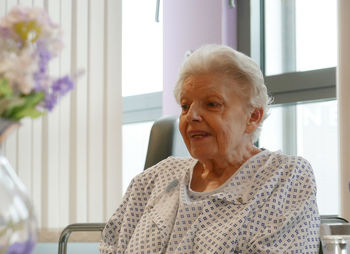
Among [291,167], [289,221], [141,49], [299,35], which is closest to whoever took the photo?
[289,221]

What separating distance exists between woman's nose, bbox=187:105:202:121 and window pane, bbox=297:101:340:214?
1486 millimetres

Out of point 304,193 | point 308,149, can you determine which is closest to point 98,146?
point 308,149

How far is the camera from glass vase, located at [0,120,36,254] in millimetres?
720

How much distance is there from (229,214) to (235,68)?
50 centimetres

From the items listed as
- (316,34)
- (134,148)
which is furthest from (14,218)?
(134,148)

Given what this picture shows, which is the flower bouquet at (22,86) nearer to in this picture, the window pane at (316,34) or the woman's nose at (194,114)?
the woman's nose at (194,114)

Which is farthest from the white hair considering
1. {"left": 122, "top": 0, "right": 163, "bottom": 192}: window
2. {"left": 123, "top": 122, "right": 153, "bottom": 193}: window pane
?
{"left": 123, "top": 122, "right": 153, "bottom": 193}: window pane

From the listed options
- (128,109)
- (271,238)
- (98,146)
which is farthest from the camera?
(128,109)

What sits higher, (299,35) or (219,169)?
A: (299,35)

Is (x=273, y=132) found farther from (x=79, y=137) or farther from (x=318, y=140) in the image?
(x=79, y=137)

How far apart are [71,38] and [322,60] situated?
136 cm

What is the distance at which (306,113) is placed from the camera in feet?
12.2

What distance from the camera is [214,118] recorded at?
222 centimetres

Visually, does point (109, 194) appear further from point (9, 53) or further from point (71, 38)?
point (9, 53)
